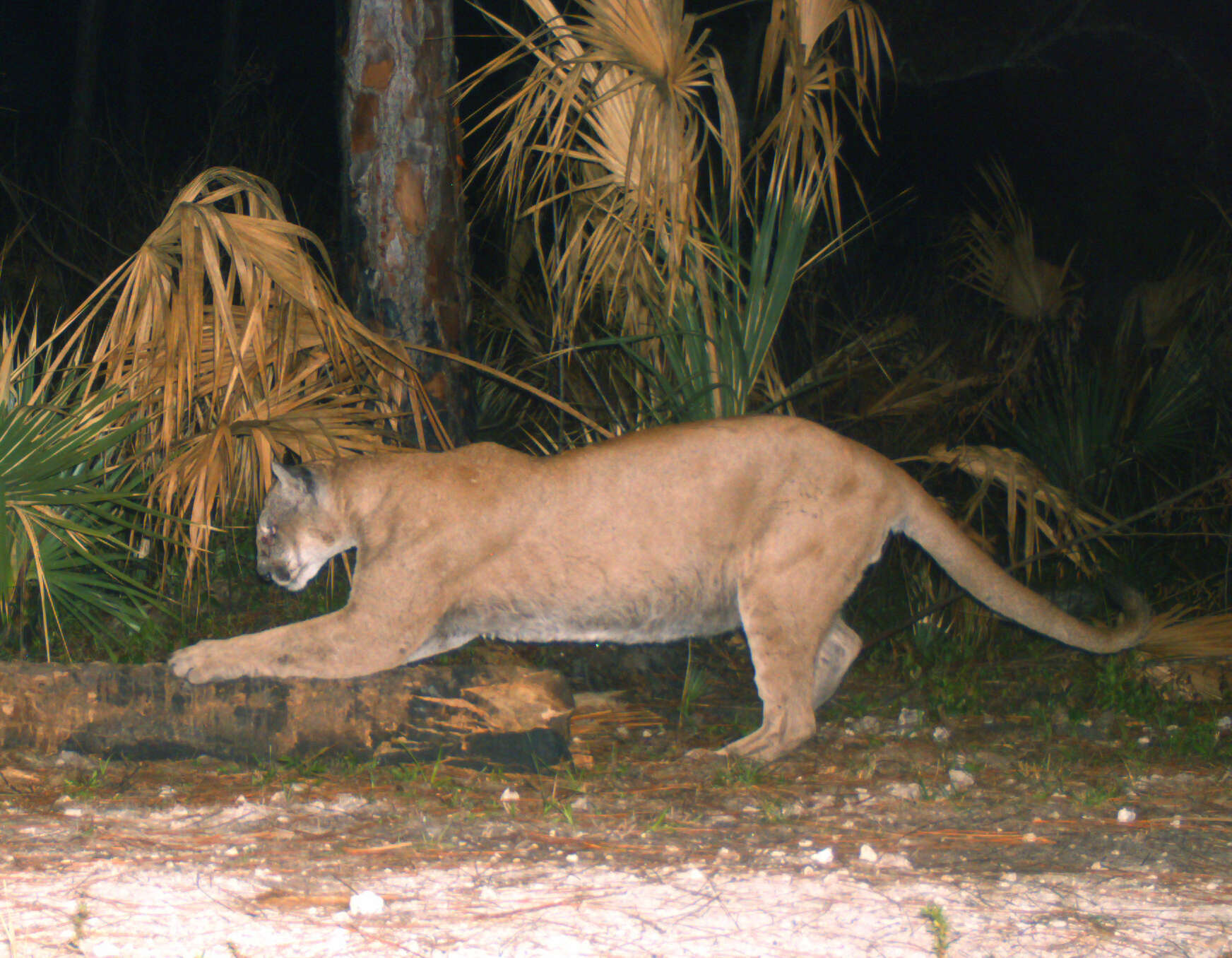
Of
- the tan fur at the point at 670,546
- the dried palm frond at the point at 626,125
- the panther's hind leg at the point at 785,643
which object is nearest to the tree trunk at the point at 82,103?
the dried palm frond at the point at 626,125

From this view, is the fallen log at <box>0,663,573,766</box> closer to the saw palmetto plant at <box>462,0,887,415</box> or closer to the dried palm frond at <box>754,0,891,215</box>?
the saw palmetto plant at <box>462,0,887,415</box>

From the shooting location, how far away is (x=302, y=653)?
422 centimetres

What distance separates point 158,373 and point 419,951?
9.96ft

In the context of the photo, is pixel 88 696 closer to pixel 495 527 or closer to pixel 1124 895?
pixel 495 527

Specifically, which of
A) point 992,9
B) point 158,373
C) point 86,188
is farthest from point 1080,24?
point 158,373

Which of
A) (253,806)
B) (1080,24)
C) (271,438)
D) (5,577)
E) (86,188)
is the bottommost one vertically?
(253,806)

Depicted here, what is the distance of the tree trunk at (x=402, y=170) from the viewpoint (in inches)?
221

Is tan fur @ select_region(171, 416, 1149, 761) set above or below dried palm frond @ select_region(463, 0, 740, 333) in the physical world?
below

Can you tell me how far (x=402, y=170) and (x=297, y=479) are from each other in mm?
1854

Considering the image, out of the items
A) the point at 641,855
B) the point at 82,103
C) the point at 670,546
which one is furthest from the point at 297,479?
the point at 82,103

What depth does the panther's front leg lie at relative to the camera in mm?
4148

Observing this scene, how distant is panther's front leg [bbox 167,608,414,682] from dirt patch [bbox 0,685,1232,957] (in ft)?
1.08

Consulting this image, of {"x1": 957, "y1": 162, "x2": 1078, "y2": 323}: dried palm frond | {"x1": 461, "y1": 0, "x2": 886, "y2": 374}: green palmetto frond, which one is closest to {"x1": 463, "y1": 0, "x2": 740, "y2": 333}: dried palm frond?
{"x1": 461, "y1": 0, "x2": 886, "y2": 374}: green palmetto frond

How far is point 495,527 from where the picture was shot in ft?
14.7
